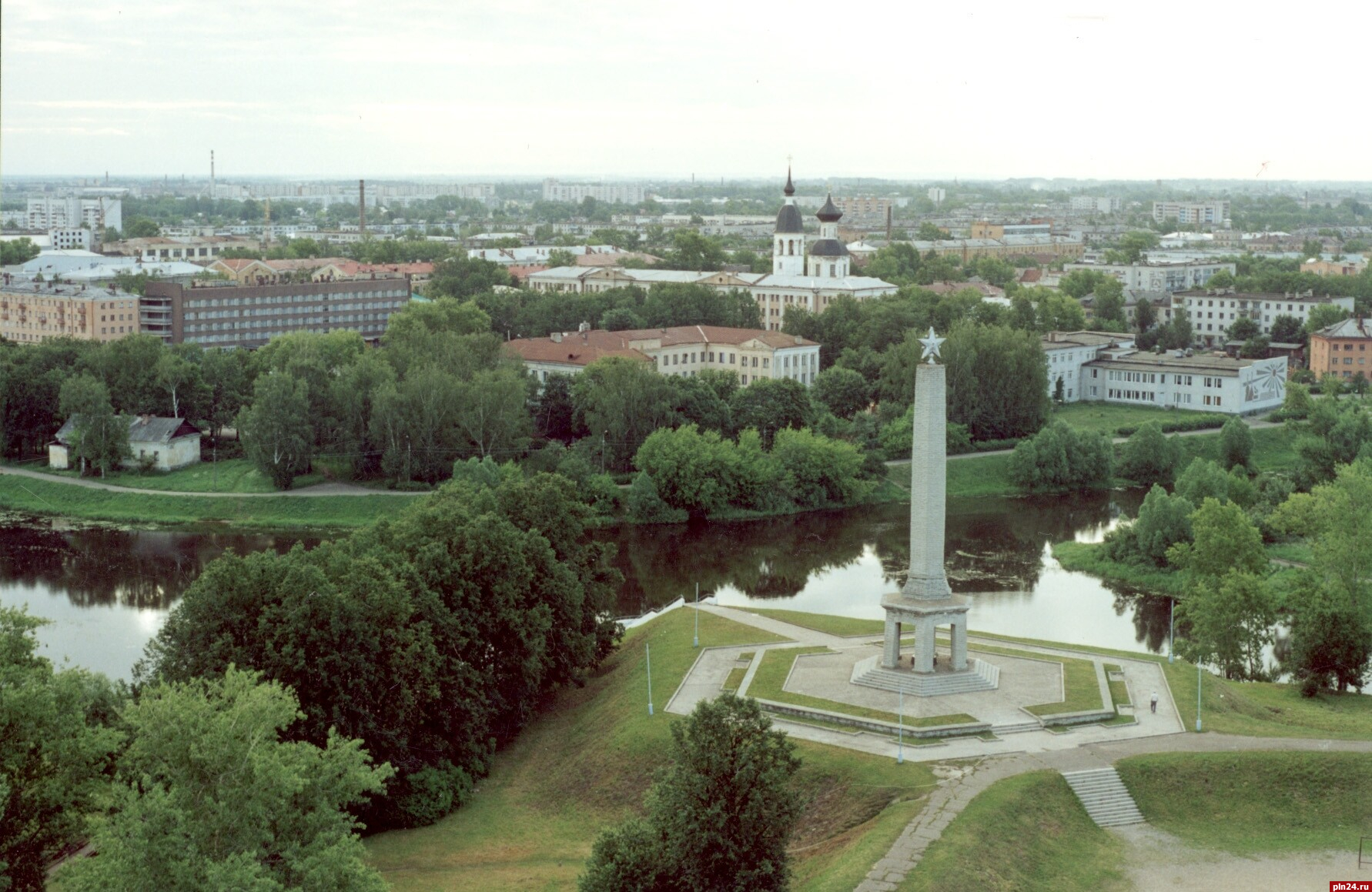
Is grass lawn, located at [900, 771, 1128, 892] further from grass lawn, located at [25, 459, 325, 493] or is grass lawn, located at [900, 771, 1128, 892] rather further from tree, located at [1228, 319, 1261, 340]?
tree, located at [1228, 319, 1261, 340]

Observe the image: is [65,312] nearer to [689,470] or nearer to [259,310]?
[259,310]

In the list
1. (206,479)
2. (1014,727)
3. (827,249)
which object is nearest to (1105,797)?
(1014,727)

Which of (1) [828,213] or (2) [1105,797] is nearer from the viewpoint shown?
(2) [1105,797]

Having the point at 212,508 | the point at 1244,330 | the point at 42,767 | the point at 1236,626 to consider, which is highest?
the point at 1244,330

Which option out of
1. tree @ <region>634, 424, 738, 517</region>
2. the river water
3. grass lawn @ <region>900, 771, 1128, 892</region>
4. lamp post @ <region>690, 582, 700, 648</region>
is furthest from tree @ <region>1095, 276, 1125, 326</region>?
grass lawn @ <region>900, 771, 1128, 892</region>

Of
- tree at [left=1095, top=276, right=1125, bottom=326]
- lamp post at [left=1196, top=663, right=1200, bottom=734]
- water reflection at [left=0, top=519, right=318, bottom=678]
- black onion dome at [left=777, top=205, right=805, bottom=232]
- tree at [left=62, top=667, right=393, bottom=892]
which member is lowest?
water reflection at [left=0, top=519, right=318, bottom=678]

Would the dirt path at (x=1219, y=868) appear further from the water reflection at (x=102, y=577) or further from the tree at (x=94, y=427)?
the tree at (x=94, y=427)
